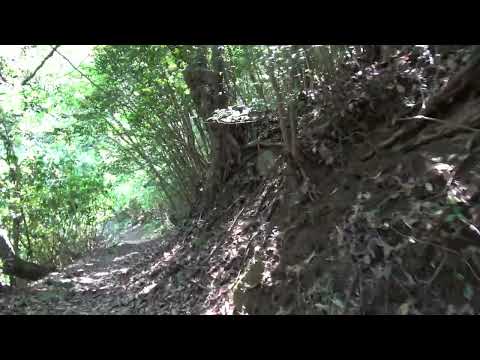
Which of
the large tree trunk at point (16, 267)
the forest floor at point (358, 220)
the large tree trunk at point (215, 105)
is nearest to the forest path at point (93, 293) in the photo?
the forest floor at point (358, 220)

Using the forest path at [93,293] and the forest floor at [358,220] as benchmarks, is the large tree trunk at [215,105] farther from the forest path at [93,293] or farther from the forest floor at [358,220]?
the forest path at [93,293]

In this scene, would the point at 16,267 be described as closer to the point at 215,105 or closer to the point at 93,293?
the point at 93,293

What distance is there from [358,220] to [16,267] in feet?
22.4

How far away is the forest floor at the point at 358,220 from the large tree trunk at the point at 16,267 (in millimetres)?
1916

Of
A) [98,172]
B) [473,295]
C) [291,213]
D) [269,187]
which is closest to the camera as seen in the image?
[473,295]

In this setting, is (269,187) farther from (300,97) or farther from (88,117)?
(88,117)

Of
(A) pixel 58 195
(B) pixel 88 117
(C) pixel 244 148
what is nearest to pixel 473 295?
(C) pixel 244 148

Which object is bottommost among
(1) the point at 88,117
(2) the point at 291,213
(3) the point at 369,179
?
(2) the point at 291,213

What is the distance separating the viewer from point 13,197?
8531mm

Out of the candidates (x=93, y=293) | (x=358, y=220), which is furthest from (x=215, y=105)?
(x=358, y=220)

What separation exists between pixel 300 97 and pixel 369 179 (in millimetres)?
1645

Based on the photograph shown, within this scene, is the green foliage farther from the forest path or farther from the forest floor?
the forest path

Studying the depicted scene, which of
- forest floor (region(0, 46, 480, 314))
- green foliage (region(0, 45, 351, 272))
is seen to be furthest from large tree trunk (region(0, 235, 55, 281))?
forest floor (region(0, 46, 480, 314))

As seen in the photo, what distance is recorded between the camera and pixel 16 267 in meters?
7.45
